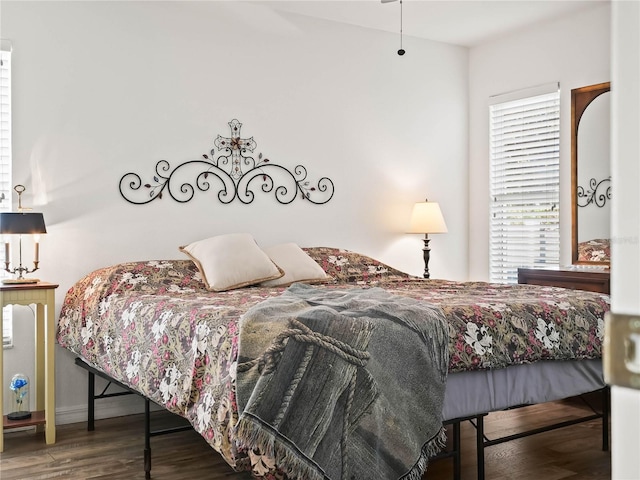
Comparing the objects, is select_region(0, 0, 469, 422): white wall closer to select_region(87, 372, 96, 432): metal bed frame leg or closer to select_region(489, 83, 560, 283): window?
select_region(87, 372, 96, 432): metal bed frame leg

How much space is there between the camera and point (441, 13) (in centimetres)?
476

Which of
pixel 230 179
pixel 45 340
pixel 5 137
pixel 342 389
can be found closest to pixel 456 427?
pixel 342 389

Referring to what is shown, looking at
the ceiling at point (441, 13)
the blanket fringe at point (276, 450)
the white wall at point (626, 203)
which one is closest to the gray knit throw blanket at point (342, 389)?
the blanket fringe at point (276, 450)

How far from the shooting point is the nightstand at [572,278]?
4.16 metres

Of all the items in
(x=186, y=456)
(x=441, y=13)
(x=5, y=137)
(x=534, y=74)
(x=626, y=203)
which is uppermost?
(x=441, y=13)

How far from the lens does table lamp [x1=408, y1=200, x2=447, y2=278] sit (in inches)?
199

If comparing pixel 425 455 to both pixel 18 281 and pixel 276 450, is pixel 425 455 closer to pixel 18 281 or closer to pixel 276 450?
pixel 276 450

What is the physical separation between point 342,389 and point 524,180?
3595mm

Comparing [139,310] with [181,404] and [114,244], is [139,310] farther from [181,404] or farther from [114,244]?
[114,244]

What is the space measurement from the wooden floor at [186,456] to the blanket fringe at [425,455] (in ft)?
2.04

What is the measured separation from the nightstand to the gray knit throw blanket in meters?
2.16

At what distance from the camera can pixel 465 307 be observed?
263 centimetres

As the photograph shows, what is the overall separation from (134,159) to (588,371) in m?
2.80

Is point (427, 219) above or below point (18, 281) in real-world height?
above
